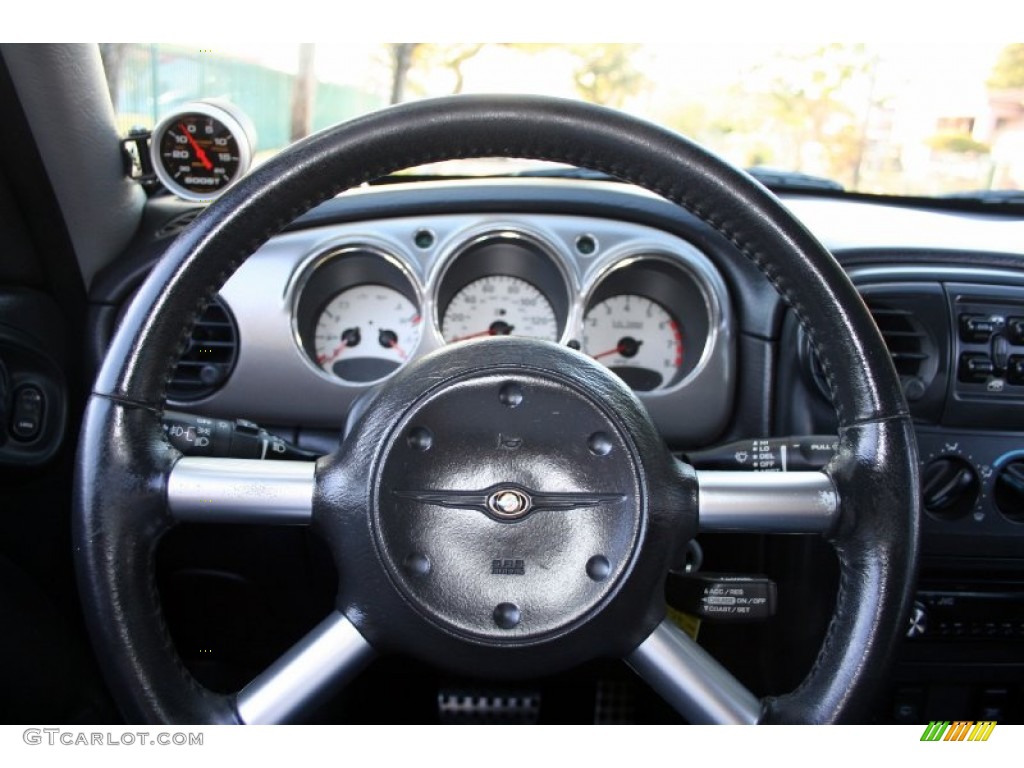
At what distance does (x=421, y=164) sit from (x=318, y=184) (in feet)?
0.36

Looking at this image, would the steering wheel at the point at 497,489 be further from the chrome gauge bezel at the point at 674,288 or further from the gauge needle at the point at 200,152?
the gauge needle at the point at 200,152

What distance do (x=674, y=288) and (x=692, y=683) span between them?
1.19 meters

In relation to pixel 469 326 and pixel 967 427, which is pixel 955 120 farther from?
pixel 469 326

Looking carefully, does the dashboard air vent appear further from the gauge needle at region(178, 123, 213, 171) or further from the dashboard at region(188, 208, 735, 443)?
the gauge needle at region(178, 123, 213, 171)

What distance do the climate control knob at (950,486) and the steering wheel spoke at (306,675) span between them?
1.30 metres

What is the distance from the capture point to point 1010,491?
1.88m

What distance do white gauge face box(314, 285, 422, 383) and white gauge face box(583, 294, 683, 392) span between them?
0.42 m

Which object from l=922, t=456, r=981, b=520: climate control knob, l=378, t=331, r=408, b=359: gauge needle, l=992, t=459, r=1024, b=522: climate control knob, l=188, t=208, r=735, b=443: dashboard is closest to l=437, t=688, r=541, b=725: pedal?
l=188, t=208, r=735, b=443: dashboard

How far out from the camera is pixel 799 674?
77.0 inches

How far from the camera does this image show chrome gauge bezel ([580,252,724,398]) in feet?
6.43

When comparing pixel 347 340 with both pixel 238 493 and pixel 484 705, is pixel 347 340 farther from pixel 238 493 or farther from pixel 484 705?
pixel 238 493

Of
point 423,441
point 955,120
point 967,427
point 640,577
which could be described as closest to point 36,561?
point 423,441

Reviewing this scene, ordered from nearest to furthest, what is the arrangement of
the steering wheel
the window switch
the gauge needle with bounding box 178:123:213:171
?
the steering wheel
the window switch
the gauge needle with bounding box 178:123:213:171

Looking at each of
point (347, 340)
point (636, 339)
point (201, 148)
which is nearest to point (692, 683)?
point (636, 339)
